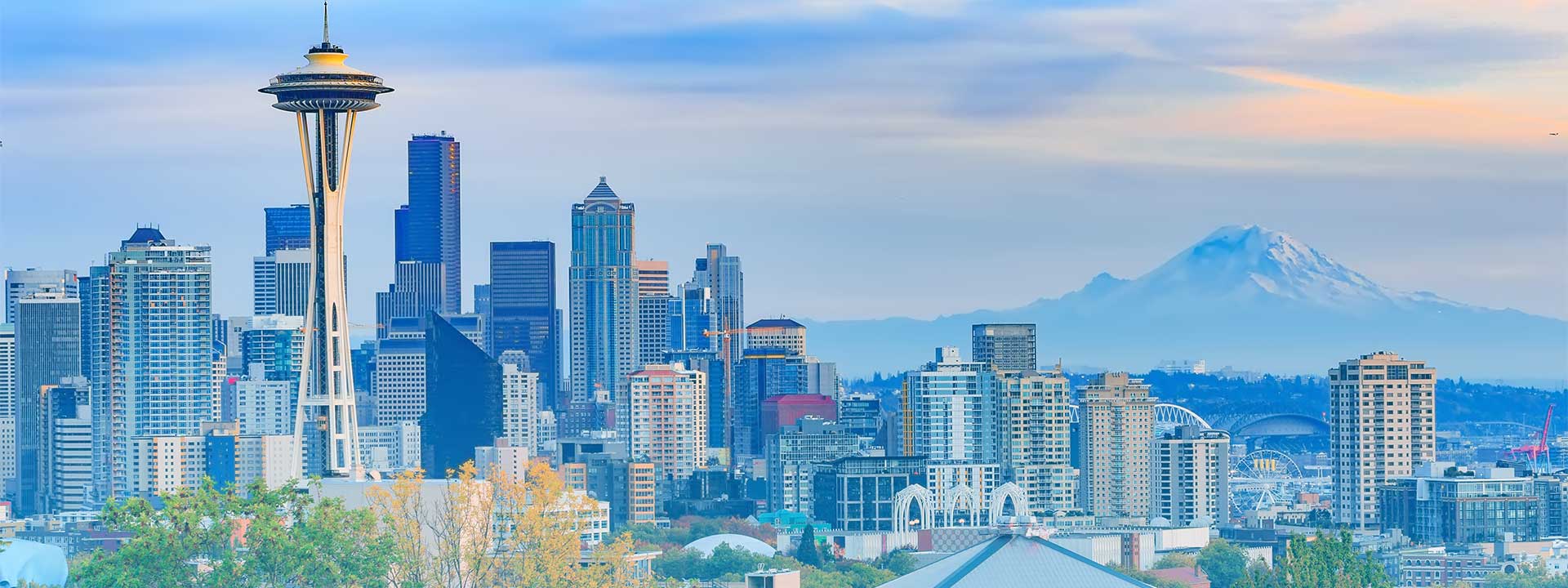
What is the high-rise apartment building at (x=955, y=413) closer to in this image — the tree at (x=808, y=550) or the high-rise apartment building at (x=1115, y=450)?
the high-rise apartment building at (x=1115, y=450)

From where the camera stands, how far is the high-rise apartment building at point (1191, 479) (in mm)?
153375

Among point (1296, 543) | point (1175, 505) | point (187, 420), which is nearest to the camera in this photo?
point (1296, 543)

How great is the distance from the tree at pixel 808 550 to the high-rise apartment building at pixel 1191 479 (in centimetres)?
3458

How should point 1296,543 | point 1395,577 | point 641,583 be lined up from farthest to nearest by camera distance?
point 1395,577 < point 1296,543 < point 641,583

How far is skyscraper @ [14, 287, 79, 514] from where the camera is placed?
17475 centimetres

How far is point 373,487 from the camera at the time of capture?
56.4 meters

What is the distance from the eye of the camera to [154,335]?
17962 centimetres

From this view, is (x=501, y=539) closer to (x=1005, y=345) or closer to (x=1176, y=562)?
(x=1176, y=562)

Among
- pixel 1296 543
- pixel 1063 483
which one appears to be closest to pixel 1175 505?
pixel 1063 483

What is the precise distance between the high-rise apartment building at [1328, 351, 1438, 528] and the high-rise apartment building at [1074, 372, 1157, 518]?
10.2 meters

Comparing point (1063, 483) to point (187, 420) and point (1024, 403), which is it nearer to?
point (1024, 403)

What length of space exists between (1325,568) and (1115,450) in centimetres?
8863

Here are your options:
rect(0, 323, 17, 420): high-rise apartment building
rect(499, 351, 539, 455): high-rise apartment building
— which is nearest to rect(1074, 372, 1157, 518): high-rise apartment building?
rect(499, 351, 539, 455): high-rise apartment building

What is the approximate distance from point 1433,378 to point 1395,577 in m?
47.7
